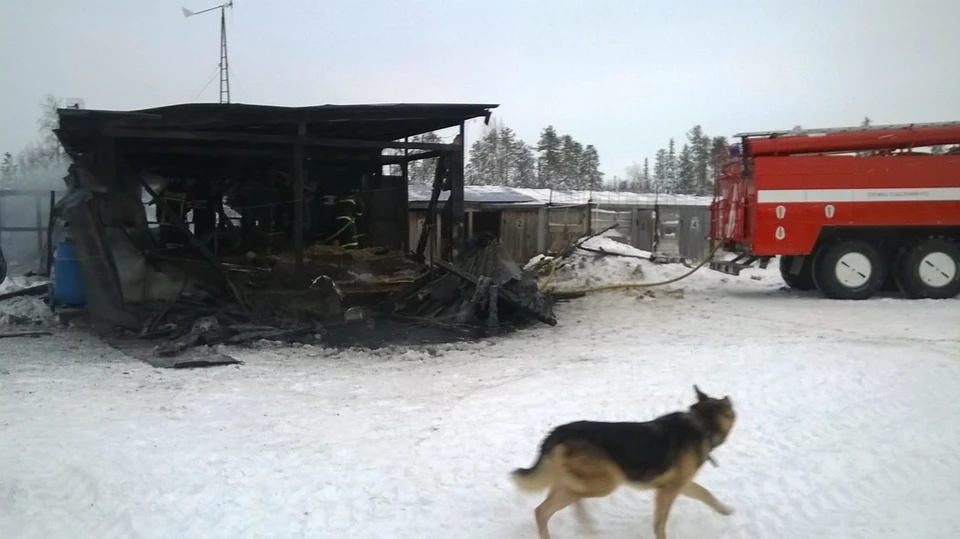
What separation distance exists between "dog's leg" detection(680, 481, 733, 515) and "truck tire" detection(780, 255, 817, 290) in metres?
13.6

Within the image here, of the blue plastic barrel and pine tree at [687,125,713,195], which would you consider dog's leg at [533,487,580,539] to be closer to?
the blue plastic barrel

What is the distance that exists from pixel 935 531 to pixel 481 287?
9.24m

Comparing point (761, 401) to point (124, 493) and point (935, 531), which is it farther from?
point (124, 493)

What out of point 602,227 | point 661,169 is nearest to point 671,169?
point 661,169

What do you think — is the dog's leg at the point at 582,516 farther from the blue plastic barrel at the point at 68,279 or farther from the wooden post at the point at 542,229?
the wooden post at the point at 542,229

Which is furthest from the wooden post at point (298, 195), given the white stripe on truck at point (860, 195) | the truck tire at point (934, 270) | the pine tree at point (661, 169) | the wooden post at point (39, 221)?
the pine tree at point (661, 169)

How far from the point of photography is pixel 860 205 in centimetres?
1611

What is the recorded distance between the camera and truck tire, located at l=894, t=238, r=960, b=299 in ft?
52.2

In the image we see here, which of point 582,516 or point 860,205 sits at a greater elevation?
point 860,205

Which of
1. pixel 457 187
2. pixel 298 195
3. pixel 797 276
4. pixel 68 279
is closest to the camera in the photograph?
pixel 68 279

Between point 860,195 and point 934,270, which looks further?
point 860,195

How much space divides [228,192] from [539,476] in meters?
15.9

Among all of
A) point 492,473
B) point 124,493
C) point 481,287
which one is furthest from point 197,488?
point 481,287

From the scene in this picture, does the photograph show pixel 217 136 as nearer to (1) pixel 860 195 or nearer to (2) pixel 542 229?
(1) pixel 860 195
